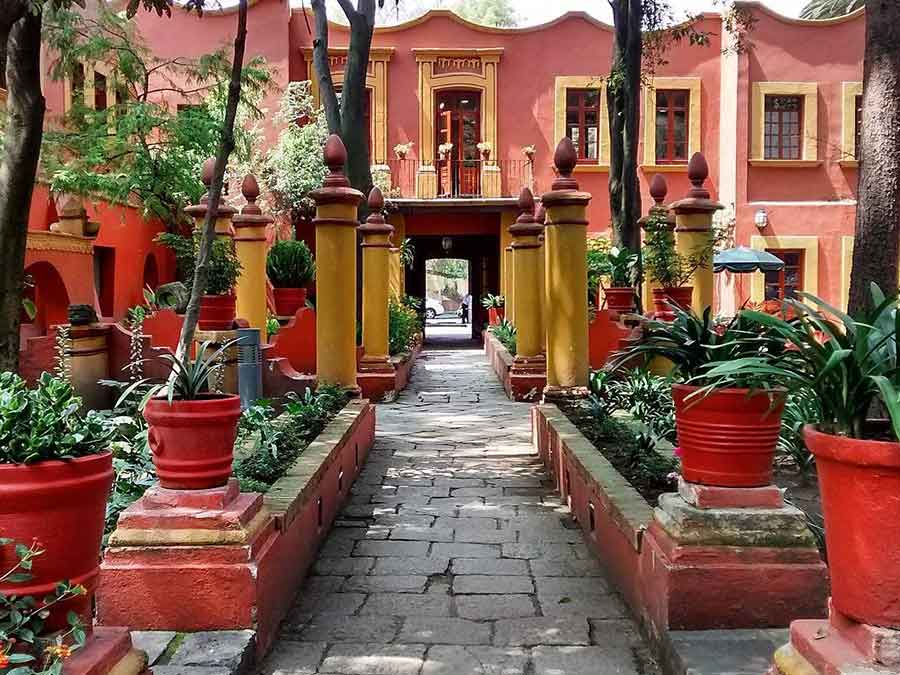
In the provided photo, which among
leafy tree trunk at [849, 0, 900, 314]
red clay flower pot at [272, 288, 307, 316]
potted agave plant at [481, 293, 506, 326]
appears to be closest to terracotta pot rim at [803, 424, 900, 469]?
leafy tree trunk at [849, 0, 900, 314]

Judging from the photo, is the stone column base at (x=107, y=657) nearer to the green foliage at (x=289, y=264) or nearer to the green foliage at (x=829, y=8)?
the green foliage at (x=289, y=264)

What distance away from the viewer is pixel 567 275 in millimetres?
7781

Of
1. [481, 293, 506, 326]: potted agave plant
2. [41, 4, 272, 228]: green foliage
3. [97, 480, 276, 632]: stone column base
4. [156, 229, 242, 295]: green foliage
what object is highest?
[41, 4, 272, 228]: green foliage

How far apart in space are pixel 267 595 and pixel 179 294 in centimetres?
769

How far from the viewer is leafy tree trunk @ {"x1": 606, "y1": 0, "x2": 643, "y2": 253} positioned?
37.0 ft

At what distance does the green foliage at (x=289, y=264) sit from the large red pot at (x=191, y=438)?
376 inches

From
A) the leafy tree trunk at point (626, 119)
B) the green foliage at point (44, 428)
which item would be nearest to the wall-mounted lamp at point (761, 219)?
the leafy tree trunk at point (626, 119)

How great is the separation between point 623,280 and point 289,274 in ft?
16.4

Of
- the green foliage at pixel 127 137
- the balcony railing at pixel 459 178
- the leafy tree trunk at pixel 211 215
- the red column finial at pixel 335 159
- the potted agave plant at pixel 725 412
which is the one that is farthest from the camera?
the balcony railing at pixel 459 178

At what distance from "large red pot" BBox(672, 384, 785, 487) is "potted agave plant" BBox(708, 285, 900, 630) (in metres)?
0.63

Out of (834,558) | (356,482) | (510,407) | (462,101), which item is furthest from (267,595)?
(462,101)

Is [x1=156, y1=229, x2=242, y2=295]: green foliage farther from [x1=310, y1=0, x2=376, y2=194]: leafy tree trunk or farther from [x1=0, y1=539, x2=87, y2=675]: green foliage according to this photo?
[x1=0, y1=539, x2=87, y2=675]: green foliage

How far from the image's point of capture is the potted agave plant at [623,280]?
36.7 ft

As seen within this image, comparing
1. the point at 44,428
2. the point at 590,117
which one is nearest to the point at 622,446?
the point at 44,428
